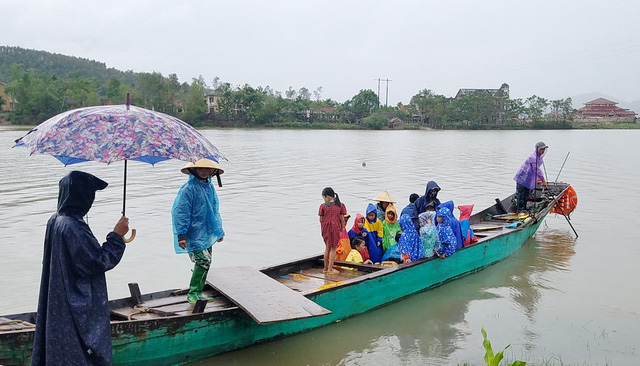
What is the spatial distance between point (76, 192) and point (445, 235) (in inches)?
206

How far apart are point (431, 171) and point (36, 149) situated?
21455mm

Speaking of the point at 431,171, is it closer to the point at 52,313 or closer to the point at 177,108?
the point at 52,313

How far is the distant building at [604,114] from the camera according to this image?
330 ft

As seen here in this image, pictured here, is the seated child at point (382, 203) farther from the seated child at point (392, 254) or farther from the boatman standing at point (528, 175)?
the boatman standing at point (528, 175)

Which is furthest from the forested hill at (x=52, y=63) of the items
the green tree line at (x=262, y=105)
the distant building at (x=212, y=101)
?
the distant building at (x=212, y=101)

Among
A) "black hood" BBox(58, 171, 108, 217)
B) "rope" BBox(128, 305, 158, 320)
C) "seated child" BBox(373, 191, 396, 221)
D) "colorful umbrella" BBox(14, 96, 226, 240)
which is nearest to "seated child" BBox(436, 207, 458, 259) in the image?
"seated child" BBox(373, 191, 396, 221)

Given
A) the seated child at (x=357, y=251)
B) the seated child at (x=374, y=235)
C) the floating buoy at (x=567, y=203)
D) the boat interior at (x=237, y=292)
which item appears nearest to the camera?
the boat interior at (x=237, y=292)

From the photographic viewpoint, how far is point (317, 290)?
19.0 ft

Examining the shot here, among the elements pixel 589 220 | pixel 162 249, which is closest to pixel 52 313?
pixel 162 249

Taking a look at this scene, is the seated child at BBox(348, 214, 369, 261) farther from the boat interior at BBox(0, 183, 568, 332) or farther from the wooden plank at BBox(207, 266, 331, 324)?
the wooden plank at BBox(207, 266, 331, 324)

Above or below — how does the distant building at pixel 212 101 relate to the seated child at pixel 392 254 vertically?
above

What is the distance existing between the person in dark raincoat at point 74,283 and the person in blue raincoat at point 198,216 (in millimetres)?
1525

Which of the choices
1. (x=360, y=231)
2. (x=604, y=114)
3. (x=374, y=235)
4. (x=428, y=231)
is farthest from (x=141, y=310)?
(x=604, y=114)

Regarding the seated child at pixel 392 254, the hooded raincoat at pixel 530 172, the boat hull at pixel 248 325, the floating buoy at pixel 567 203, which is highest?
the hooded raincoat at pixel 530 172
